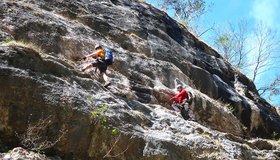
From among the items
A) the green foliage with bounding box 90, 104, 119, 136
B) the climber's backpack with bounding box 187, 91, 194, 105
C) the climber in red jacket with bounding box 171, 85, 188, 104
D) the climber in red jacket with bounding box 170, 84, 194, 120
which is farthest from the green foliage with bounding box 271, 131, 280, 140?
the green foliage with bounding box 90, 104, 119, 136

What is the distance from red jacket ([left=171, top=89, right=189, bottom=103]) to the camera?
14.4 m

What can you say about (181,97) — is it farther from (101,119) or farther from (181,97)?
(101,119)

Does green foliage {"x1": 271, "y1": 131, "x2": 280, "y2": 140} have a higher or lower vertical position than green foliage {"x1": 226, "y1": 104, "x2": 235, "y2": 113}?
higher

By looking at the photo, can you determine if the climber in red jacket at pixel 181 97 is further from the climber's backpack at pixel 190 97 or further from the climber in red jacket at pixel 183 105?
the climber's backpack at pixel 190 97

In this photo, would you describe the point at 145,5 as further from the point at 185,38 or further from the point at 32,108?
the point at 32,108

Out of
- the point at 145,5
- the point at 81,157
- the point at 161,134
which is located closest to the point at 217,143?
the point at 161,134

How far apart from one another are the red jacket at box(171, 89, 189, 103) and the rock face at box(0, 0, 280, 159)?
1.00 feet

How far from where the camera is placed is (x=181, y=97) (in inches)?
A: 568

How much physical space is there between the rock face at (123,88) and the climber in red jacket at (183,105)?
30cm

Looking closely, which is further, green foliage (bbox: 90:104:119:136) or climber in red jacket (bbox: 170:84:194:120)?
climber in red jacket (bbox: 170:84:194:120)

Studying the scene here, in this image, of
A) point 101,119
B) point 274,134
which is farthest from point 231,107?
point 101,119

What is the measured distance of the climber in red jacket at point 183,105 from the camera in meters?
14.2

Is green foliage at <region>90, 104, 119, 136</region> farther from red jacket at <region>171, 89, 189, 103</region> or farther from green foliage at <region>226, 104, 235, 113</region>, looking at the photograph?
green foliage at <region>226, 104, 235, 113</region>

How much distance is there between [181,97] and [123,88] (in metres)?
2.27
